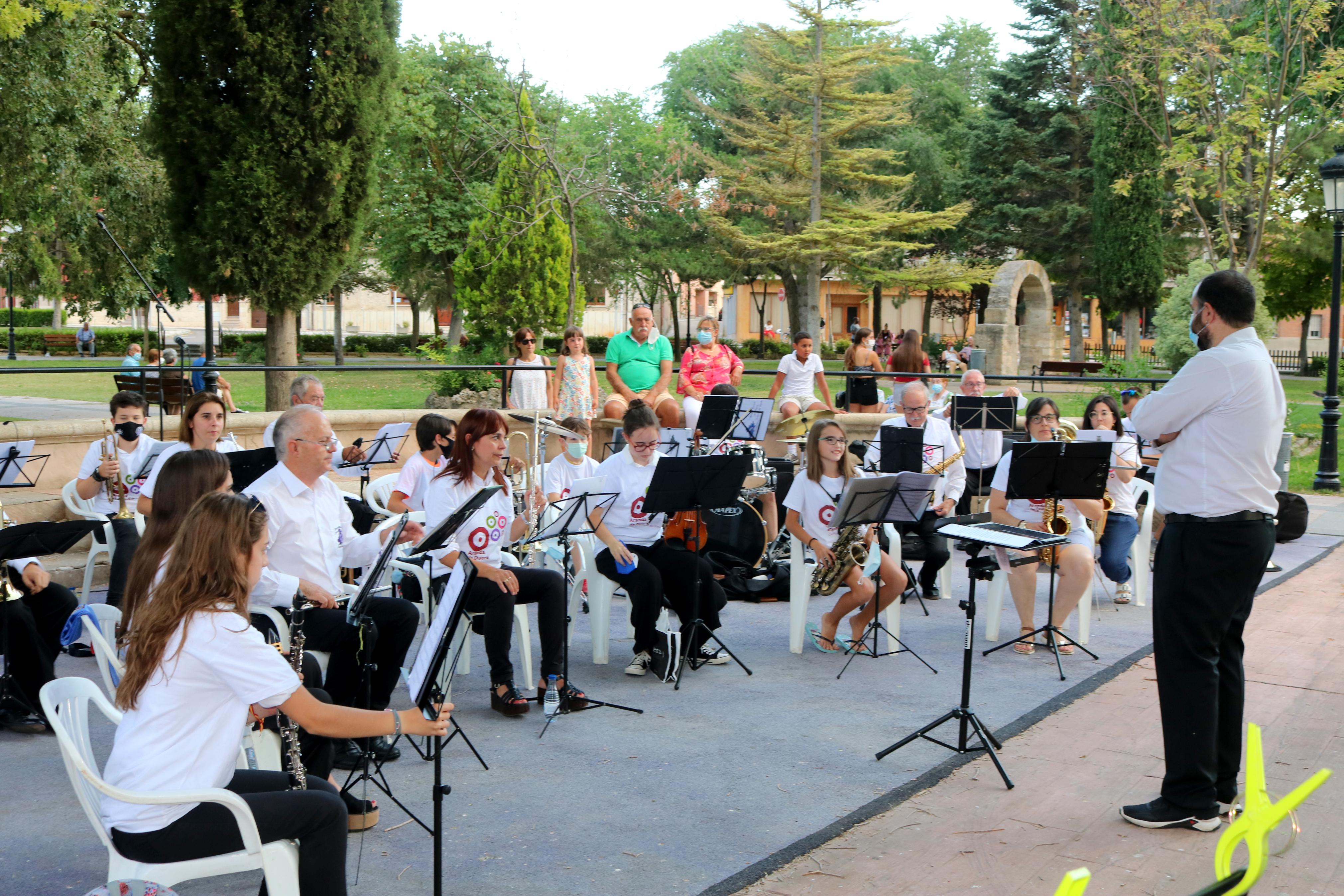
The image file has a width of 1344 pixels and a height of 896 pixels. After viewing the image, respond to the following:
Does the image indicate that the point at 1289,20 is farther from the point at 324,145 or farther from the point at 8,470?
the point at 8,470

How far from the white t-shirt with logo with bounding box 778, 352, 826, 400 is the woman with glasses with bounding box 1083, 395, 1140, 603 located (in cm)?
402

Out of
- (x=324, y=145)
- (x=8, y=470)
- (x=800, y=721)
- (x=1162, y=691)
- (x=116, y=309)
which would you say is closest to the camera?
(x=1162, y=691)

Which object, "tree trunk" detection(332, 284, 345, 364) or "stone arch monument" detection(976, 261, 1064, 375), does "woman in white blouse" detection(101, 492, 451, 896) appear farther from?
"tree trunk" detection(332, 284, 345, 364)

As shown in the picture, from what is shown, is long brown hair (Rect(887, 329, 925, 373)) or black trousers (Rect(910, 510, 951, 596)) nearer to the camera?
black trousers (Rect(910, 510, 951, 596))

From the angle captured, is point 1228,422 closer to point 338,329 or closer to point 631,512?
point 631,512

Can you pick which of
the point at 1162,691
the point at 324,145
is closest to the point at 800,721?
the point at 1162,691

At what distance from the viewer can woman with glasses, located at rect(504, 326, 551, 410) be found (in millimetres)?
11875

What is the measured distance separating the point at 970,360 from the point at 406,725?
21.9 meters

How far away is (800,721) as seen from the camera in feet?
19.4

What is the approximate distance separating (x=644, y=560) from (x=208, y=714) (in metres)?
3.90

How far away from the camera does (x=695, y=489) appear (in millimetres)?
6535

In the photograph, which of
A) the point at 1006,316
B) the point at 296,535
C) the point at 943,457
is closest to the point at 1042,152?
the point at 1006,316

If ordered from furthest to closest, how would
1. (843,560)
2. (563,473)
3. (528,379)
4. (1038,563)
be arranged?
1. (528,379)
2. (563,473)
3. (1038,563)
4. (843,560)

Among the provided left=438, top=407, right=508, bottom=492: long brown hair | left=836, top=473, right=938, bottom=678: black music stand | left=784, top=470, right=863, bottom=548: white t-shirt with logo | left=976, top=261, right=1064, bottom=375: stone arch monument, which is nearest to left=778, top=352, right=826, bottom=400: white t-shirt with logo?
left=784, top=470, right=863, bottom=548: white t-shirt with logo
